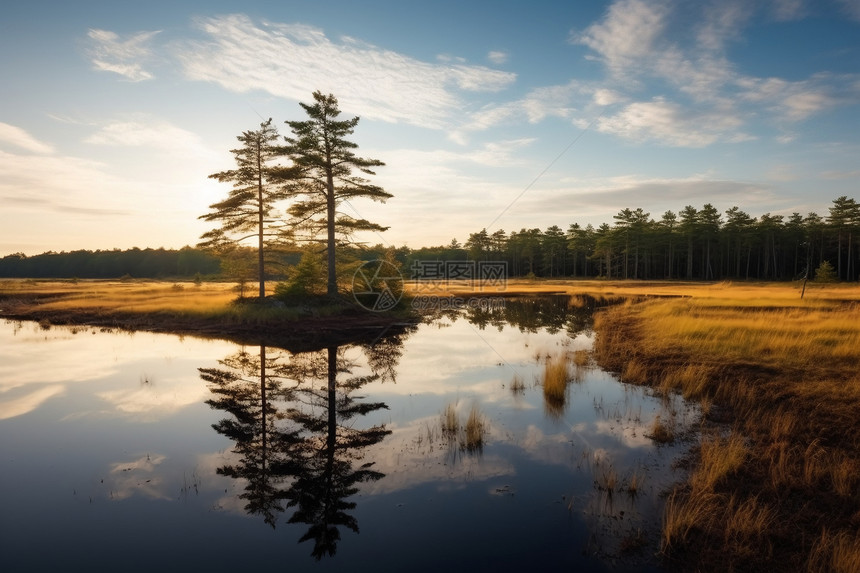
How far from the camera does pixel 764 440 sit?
8.69m

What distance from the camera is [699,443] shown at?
29.1 feet

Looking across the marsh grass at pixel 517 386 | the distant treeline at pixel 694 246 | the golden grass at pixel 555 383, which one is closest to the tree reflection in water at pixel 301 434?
the marsh grass at pixel 517 386

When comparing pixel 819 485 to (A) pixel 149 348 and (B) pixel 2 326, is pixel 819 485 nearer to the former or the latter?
(A) pixel 149 348

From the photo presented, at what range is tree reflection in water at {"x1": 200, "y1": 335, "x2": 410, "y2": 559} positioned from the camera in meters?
6.87

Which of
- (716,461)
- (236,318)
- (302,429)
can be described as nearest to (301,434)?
(302,429)

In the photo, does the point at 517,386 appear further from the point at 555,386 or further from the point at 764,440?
the point at 764,440

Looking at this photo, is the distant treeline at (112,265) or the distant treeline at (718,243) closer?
the distant treeline at (718,243)

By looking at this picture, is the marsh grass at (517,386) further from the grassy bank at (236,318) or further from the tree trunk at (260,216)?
the tree trunk at (260,216)

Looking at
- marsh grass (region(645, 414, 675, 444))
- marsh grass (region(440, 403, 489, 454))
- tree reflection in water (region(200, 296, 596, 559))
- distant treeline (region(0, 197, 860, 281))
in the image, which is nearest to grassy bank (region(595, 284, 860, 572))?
marsh grass (region(645, 414, 675, 444))

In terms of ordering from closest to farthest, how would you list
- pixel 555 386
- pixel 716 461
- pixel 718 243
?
1. pixel 716 461
2. pixel 555 386
3. pixel 718 243

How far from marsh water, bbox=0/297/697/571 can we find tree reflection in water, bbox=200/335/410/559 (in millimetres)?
48

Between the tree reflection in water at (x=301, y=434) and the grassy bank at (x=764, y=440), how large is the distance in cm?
526

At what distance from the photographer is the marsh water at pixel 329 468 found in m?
5.83

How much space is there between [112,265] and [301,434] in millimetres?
161644
